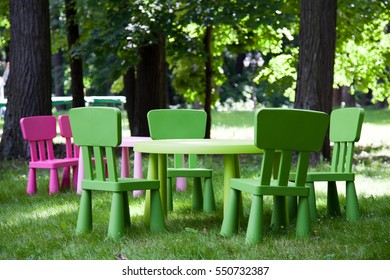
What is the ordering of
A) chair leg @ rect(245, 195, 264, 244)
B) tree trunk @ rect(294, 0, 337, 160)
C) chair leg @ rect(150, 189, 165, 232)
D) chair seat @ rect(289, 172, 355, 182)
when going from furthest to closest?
Answer: tree trunk @ rect(294, 0, 337, 160), chair seat @ rect(289, 172, 355, 182), chair leg @ rect(150, 189, 165, 232), chair leg @ rect(245, 195, 264, 244)

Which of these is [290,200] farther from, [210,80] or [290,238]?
[210,80]

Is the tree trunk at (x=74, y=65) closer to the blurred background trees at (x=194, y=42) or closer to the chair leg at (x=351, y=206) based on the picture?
the blurred background trees at (x=194, y=42)

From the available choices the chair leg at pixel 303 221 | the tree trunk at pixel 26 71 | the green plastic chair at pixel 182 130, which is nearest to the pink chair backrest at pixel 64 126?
the green plastic chair at pixel 182 130

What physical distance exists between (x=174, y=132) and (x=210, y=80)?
33.8 ft

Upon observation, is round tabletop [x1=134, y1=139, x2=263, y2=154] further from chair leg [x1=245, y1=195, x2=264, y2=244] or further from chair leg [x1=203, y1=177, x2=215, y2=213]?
chair leg [x1=203, y1=177, x2=215, y2=213]

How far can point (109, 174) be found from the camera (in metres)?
6.96

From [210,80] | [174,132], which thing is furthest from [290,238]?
[210,80]

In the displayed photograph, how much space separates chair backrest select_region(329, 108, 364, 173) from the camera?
26.4 feet

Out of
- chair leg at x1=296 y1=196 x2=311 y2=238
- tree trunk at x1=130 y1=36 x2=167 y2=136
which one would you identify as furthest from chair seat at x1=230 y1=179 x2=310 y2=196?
tree trunk at x1=130 y1=36 x2=167 y2=136

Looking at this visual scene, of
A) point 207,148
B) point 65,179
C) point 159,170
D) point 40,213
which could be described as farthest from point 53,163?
point 207,148

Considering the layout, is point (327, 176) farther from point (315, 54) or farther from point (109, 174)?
point (315, 54)

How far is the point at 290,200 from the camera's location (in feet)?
26.9

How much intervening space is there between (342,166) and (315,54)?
5.89m

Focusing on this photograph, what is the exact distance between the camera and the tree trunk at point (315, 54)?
A: 45.3 ft
